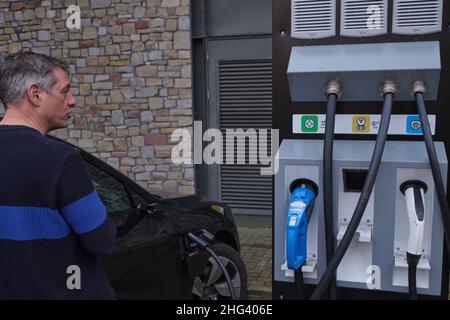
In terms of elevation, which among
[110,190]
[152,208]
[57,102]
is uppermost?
[57,102]

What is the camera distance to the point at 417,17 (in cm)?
164

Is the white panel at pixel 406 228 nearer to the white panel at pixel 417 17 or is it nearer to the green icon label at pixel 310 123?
the green icon label at pixel 310 123

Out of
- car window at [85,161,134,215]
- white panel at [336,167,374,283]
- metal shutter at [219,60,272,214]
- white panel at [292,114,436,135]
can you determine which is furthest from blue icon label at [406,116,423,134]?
metal shutter at [219,60,272,214]

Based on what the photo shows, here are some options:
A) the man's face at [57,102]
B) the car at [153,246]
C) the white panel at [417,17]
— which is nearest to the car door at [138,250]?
the car at [153,246]

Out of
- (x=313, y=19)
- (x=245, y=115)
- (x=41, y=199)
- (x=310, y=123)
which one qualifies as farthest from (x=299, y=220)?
(x=245, y=115)

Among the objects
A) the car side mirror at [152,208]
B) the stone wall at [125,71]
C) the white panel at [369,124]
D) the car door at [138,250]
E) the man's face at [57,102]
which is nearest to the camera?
the white panel at [369,124]

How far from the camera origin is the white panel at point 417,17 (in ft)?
5.32

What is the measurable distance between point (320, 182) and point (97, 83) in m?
6.35

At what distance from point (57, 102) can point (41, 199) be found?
36cm

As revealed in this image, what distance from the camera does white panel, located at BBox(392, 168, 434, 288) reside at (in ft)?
5.36

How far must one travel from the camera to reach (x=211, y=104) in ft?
24.5

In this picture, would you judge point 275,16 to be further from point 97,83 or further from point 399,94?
point 97,83

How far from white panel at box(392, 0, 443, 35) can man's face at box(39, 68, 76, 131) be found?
3.81 feet

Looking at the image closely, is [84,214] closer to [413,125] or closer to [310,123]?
[310,123]
